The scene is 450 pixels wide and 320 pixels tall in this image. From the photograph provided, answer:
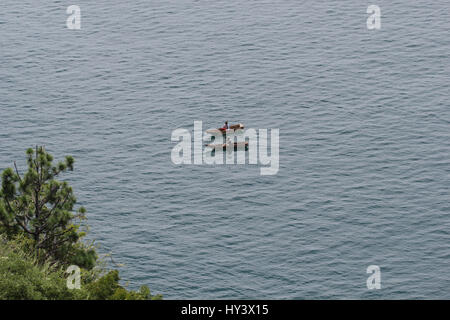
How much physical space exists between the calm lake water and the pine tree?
1174 inches

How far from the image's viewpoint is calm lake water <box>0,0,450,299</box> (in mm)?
85125

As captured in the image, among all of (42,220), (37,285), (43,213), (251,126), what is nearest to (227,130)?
(251,126)

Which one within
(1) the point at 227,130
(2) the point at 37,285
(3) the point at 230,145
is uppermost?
(1) the point at 227,130

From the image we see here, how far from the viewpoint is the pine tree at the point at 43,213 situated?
47188mm

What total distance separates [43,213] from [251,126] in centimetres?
8114

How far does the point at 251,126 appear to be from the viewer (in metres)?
128

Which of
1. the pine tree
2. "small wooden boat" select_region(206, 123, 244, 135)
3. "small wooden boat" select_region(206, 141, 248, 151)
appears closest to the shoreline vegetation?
the pine tree

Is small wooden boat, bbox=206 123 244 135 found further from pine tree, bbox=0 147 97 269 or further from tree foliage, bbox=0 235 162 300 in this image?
tree foliage, bbox=0 235 162 300

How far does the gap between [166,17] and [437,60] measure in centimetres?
5965

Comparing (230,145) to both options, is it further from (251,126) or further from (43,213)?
(43,213)

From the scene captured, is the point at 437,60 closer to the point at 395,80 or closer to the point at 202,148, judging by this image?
the point at 395,80

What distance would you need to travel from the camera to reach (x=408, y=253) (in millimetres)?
85750

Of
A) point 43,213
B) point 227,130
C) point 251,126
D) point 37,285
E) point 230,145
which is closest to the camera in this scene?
point 37,285

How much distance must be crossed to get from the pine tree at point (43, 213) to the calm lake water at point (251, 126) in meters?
29.8
